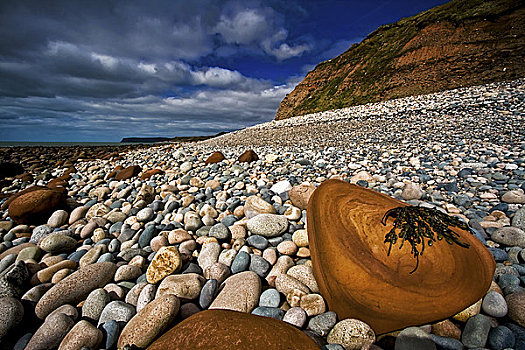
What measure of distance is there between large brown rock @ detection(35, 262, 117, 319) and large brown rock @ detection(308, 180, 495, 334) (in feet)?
7.00

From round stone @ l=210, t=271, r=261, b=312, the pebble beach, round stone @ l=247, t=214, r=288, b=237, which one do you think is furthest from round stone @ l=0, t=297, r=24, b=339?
round stone @ l=247, t=214, r=288, b=237

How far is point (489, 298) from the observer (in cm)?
150

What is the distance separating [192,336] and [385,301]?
1.15 metres

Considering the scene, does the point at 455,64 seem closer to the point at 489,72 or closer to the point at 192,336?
the point at 489,72

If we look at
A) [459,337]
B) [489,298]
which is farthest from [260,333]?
[489,298]

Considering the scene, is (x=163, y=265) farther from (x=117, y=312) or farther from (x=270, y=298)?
(x=270, y=298)

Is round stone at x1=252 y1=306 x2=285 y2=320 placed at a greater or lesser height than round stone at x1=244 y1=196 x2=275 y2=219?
lesser

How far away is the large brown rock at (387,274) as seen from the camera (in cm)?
142

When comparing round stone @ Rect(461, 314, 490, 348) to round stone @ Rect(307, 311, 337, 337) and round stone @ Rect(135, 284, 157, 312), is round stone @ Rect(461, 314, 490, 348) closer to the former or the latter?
round stone @ Rect(307, 311, 337, 337)

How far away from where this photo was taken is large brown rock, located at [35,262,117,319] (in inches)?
79.0

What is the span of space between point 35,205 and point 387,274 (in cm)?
509

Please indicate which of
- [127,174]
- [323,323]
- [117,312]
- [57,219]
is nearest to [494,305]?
[323,323]

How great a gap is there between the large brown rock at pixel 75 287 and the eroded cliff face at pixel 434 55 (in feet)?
74.8

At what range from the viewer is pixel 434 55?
1958cm
